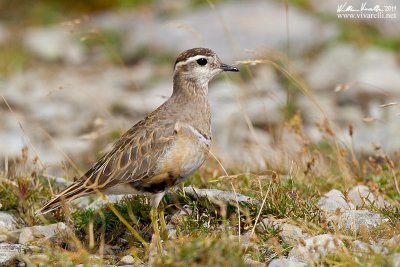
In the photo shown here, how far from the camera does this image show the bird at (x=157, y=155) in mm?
7250

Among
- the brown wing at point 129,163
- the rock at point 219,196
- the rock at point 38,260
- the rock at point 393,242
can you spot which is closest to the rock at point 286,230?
the rock at point 219,196

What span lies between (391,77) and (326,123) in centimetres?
765

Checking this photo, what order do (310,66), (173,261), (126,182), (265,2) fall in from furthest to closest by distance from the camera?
(265,2), (310,66), (126,182), (173,261)

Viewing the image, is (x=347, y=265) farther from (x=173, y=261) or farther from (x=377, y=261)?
(x=173, y=261)

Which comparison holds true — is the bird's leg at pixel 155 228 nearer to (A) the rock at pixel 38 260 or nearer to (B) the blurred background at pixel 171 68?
(A) the rock at pixel 38 260

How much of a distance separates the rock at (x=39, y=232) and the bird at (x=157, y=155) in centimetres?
22

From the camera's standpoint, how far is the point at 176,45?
18156 millimetres

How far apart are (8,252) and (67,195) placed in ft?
2.73

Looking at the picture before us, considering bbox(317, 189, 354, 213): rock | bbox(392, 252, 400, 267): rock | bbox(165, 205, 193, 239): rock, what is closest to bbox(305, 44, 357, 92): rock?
bbox(317, 189, 354, 213): rock

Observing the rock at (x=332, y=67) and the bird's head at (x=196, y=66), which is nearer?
the bird's head at (x=196, y=66)

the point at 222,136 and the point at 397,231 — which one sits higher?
the point at 397,231

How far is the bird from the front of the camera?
23.8 ft

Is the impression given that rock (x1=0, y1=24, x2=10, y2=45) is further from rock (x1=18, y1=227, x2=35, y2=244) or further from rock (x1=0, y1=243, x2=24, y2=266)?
rock (x1=0, y1=243, x2=24, y2=266)

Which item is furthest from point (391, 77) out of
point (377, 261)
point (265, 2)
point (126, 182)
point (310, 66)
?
point (377, 261)
